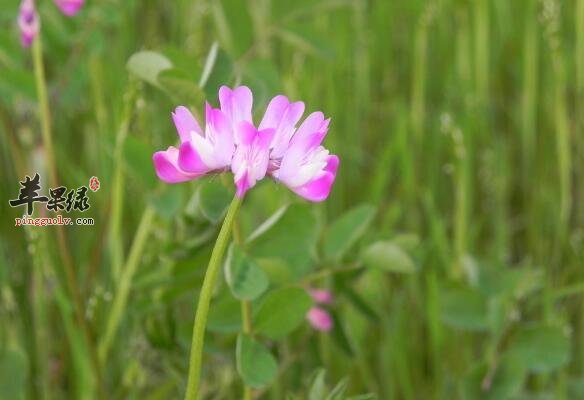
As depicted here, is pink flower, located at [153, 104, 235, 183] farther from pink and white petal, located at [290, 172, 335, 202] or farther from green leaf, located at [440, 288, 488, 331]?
green leaf, located at [440, 288, 488, 331]

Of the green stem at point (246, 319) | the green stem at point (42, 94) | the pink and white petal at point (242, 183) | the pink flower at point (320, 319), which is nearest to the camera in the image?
the pink and white petal at point (242, 183)

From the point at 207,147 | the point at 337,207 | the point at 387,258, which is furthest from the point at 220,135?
the point at 337,207

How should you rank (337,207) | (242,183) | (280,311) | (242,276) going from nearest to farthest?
(242,183)
(242,276)
(280,311)
(337,207)

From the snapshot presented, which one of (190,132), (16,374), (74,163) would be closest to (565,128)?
(74,163)

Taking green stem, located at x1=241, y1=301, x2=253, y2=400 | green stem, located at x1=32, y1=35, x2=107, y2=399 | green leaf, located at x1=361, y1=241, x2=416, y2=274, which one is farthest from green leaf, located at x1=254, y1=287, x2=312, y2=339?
green stem, located at x1=32, y1=35, x2=107, y2=399

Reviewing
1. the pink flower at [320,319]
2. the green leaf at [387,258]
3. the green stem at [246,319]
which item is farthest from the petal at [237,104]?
the pink flower at [320,319]

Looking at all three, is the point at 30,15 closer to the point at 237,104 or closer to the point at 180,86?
the point at 180,86

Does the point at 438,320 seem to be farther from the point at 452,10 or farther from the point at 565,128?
the point at 452,10

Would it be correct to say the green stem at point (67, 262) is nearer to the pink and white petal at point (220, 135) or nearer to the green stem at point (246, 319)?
the green stem at point (246, 319)
